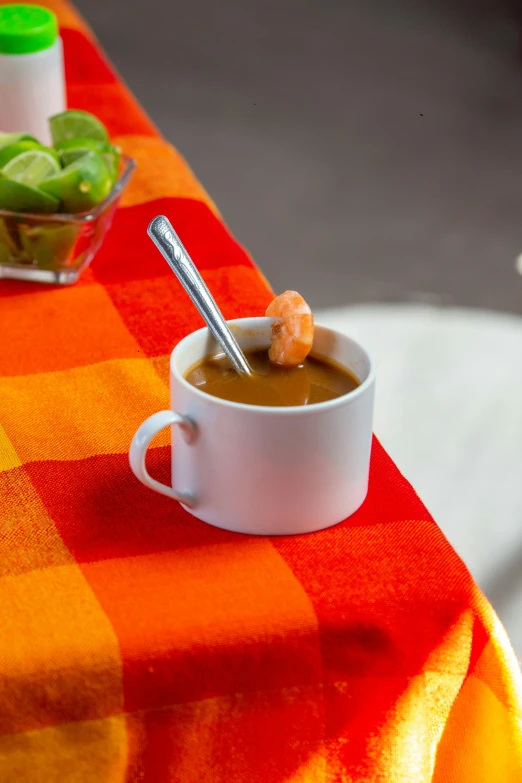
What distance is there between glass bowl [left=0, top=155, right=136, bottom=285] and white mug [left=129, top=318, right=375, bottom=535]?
0.34 meters

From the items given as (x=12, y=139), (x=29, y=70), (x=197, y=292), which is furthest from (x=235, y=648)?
(x=29, y=70)

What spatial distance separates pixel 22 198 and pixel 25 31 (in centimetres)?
32

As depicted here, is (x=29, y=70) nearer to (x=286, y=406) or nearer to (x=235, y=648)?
(x=286, y=406)

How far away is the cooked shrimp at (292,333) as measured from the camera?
0.64 meters

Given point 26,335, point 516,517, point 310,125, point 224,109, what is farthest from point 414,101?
point 26,335

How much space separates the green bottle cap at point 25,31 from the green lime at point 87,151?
0.52 feet

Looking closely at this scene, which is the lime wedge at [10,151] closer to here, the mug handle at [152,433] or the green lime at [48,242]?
the green lime at [48,242]

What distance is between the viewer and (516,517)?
1116 mm

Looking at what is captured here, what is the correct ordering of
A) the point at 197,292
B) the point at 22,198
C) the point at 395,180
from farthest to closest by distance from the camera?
the point at 395,180 → the point at 22,198 → the point at 197,292

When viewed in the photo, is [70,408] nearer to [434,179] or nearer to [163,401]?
[163,401]

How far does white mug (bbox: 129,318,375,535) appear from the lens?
57 centimetres

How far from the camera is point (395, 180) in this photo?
3168 mm

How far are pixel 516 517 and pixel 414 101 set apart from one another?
2925 millimetres

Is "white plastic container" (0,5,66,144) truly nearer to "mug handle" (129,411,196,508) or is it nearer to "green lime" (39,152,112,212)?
"green lime" (39,152,112,212)
